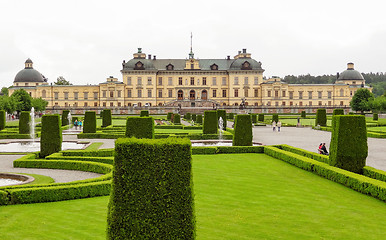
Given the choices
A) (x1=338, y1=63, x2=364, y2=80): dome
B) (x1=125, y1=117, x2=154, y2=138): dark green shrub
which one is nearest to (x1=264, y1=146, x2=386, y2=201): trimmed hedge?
(x1=125, y1=117, x2=154, y2=138): dark green shrub

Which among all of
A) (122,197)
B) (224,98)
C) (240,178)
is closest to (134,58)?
(224,98)

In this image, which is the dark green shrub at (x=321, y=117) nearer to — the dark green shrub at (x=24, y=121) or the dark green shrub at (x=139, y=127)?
the dark green shrub at (x=139, y=127)

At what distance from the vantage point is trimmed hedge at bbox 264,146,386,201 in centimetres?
763

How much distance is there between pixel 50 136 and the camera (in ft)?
44.1

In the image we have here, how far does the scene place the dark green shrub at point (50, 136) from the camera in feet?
43.8

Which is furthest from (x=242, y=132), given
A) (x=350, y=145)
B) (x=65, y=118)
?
(x=65, y=118)

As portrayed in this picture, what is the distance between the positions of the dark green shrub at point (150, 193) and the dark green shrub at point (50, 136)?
10.2 m

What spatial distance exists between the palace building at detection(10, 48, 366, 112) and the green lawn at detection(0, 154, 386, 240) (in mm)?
56727

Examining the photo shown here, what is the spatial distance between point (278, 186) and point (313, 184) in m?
0.98

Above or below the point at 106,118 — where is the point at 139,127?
below

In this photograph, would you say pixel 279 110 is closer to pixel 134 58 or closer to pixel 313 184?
pixel 134 58

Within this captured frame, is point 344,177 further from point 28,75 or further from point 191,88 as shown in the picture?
point 28,75

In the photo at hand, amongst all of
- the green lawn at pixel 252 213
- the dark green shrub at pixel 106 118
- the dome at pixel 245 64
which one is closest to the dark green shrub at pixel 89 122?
the dark green shrub at pixel 106 118

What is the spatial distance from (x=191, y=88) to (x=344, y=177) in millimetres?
57917
